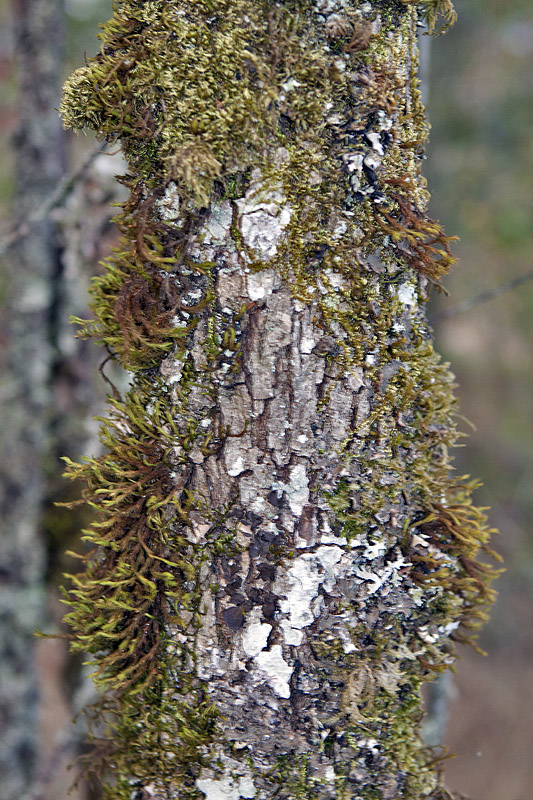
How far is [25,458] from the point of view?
294 cm

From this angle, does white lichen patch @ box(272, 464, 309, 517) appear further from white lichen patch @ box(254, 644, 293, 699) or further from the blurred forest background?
the blurred forest background

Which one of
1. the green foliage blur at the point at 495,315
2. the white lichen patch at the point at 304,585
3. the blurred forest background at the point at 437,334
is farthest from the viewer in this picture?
the green foliage blur at the point at 495,315

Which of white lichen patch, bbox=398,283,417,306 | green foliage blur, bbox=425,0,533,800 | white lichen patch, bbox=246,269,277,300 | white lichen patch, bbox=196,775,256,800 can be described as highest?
green foliage blur, bbox=425,0,533,800

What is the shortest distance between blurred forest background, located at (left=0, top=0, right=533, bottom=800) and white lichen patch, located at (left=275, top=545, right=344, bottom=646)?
51cm

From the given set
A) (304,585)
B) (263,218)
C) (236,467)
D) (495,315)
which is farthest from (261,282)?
(495,315)

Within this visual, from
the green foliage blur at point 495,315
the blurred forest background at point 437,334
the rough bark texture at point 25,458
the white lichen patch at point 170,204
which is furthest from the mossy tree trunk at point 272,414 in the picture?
the green foliage blur at point 495,315

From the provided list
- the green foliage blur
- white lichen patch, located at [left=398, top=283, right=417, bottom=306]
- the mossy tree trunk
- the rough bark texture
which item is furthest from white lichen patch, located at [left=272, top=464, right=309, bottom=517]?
the green foliage blur

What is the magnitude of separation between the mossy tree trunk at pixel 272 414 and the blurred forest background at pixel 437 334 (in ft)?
1.15

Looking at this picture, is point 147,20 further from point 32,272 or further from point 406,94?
point 32,272

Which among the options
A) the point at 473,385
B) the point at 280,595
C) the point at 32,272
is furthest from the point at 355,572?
the point at 473,385

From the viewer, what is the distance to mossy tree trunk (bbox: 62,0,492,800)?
100 cm

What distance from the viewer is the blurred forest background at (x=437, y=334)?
2.85m

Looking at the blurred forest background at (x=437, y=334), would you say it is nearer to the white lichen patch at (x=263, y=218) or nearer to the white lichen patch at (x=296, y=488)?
the white lichen patch at (x=296, y=488)

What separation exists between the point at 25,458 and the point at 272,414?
92.2 inches
